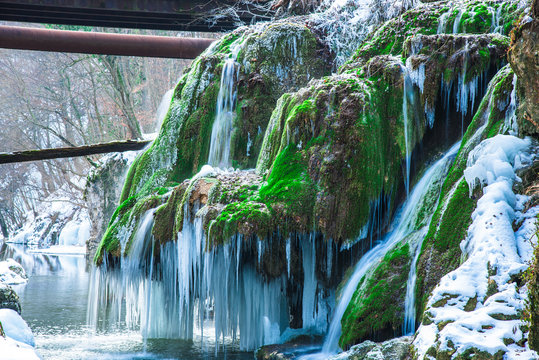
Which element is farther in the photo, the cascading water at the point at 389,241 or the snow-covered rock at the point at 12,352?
the cascading water at the point at 389,241

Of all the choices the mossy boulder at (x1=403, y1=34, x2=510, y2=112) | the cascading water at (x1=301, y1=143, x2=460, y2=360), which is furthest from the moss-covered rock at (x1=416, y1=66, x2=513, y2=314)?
the mossy boulder at (x1=403, y1=34, x2=510, y2=112)

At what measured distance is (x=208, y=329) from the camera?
914 cm

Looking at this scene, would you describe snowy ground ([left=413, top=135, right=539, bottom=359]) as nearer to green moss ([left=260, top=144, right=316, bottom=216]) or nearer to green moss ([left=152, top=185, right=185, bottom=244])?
green moss ([left=260, top=144, right=316, bottom=216])

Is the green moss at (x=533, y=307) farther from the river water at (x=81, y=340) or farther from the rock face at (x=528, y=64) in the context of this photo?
the river water at (x=81, y=340)

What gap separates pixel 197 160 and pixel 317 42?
10.2 feet

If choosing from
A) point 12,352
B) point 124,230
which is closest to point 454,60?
point 124,230

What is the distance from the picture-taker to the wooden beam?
11.5 meters

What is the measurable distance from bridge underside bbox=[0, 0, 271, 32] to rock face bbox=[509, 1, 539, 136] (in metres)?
8.93

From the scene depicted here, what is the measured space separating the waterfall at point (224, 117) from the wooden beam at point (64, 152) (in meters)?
3.08

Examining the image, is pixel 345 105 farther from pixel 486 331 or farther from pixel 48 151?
pixel 48 151

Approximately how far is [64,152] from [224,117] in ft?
14.5

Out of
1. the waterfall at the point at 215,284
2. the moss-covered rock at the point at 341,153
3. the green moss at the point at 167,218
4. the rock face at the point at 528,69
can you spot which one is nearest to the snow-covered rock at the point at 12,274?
the waterfall at the point at 215,284

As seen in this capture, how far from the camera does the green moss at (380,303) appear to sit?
5.36m

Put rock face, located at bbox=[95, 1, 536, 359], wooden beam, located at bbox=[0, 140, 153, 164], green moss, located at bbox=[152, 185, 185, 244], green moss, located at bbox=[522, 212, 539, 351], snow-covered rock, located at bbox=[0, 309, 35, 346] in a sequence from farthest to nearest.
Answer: wooden beam, located at bbox=[0, 140, 153, 164]
green moss, located at bbox=[152, 185, 185, 244]
snow-covered rock, located at bbox=[0, 309, 35, 346]
rock face, located at bbox=[95, 1, 536, 359]
green moss, located at bbox=[522, 212, 539, 351]
